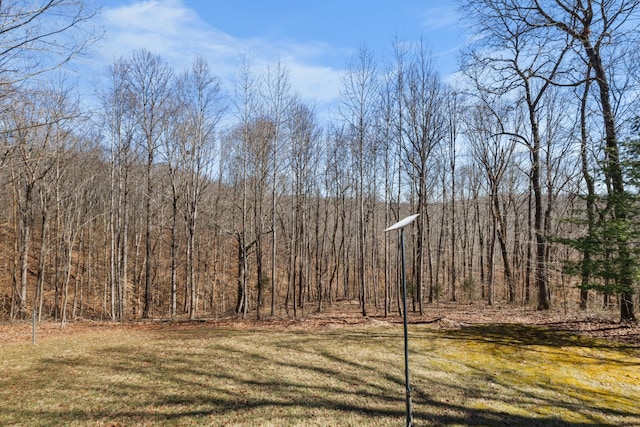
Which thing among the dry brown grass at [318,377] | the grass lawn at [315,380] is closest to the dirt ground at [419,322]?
the dry brown grass at [318,377]

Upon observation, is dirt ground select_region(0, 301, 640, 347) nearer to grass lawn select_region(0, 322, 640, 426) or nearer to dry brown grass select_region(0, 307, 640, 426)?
dry brown grass select_region(0, 307, 640, 426)

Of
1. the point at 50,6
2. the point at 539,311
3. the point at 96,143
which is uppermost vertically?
the point at 96,143

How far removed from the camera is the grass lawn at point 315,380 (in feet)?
15.9

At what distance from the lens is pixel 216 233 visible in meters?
27.5

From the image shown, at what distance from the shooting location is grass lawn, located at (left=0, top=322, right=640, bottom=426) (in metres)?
4.83

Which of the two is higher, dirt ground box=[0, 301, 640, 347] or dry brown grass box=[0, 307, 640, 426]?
dry brown grass box=[0, 307, 640, 426]

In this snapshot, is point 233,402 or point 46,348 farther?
point 46,348

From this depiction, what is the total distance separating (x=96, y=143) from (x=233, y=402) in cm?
1787

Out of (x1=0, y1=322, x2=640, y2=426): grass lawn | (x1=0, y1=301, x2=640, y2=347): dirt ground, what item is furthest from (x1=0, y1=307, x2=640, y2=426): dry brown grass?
(x1=0, y1=301, x2=640, y2=347): dirt ground

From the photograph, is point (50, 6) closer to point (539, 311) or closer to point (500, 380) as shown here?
point (500, 380)

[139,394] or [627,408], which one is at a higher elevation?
[139,394]

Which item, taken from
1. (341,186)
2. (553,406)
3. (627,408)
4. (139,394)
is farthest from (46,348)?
(341,186)

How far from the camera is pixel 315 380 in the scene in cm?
614

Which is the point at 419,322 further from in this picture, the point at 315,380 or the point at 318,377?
the point at 315,380
